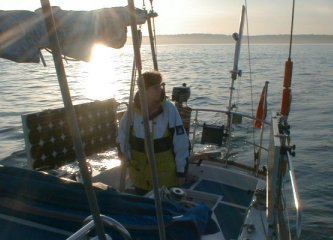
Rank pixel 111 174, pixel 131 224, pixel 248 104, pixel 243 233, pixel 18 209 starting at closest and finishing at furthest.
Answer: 1. pixel 131 224
2. pixel 18 209
3. pixel 243 233
4. pixel 111 174
5. pixel 248 104

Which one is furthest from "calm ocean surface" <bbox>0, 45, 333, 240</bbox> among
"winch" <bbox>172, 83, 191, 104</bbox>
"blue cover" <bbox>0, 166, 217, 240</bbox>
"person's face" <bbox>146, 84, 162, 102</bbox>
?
"winch" <bbox>172, 83, 191, 104</bbox>

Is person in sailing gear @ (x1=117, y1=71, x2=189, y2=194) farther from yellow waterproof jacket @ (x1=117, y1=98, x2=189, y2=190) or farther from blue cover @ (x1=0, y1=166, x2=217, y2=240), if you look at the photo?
blue cover @ (x1=0, y1=166, x2=217, y2=240)

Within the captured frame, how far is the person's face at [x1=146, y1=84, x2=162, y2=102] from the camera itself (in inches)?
167

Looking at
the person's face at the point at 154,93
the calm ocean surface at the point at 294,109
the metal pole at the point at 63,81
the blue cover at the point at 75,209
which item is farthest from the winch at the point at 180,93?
the metal pole at the point at 63,81

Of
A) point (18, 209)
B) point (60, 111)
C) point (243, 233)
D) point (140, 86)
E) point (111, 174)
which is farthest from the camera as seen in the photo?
point (60, 111)

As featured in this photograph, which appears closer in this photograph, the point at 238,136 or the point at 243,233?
the point at 243,233

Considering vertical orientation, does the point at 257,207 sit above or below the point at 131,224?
below

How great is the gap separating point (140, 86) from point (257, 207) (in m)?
3.53

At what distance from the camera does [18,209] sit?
119 inches

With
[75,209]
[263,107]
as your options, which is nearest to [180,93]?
[263,107]

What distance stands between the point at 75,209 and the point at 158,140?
1.62m

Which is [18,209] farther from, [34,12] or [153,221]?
[34,12]

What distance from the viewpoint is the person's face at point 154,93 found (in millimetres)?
4239

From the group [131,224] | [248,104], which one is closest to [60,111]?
[131,224]
